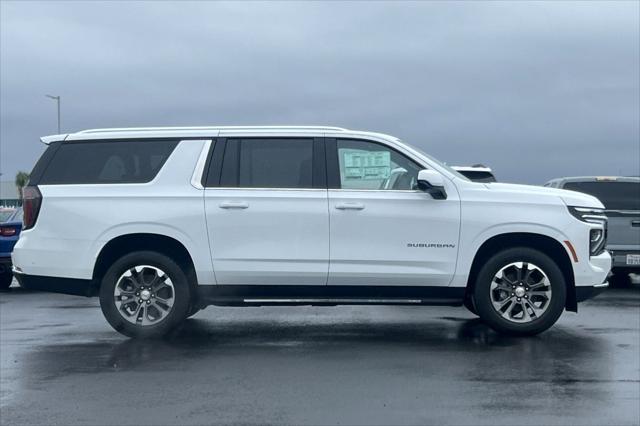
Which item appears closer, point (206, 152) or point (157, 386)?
point (157, 386)

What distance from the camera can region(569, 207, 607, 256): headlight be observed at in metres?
8.36

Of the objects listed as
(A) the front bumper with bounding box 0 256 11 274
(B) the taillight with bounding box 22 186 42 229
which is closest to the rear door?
(B) the taillight with bounding box 22 186 42 229

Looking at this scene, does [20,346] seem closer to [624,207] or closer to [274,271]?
[274,271]

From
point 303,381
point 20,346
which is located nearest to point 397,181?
point 303,381

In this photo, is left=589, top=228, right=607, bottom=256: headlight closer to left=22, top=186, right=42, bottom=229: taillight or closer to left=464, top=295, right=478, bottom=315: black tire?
left=464, top=295, right=478, bottom=315: black tire

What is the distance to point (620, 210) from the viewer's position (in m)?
12.7

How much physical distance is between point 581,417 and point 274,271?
3.49m

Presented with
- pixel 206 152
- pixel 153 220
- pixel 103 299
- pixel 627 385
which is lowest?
pixel 627 385

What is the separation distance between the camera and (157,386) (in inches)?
258

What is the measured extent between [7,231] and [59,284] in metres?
6.14

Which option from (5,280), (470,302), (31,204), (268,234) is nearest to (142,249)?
(31,204)

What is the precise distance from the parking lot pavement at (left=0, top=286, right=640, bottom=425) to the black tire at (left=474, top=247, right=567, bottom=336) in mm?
169

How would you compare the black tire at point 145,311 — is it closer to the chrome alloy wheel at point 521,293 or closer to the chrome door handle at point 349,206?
the chrome door handle at point 349,206

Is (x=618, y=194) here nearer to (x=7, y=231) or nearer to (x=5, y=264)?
(x=7, y=231)
